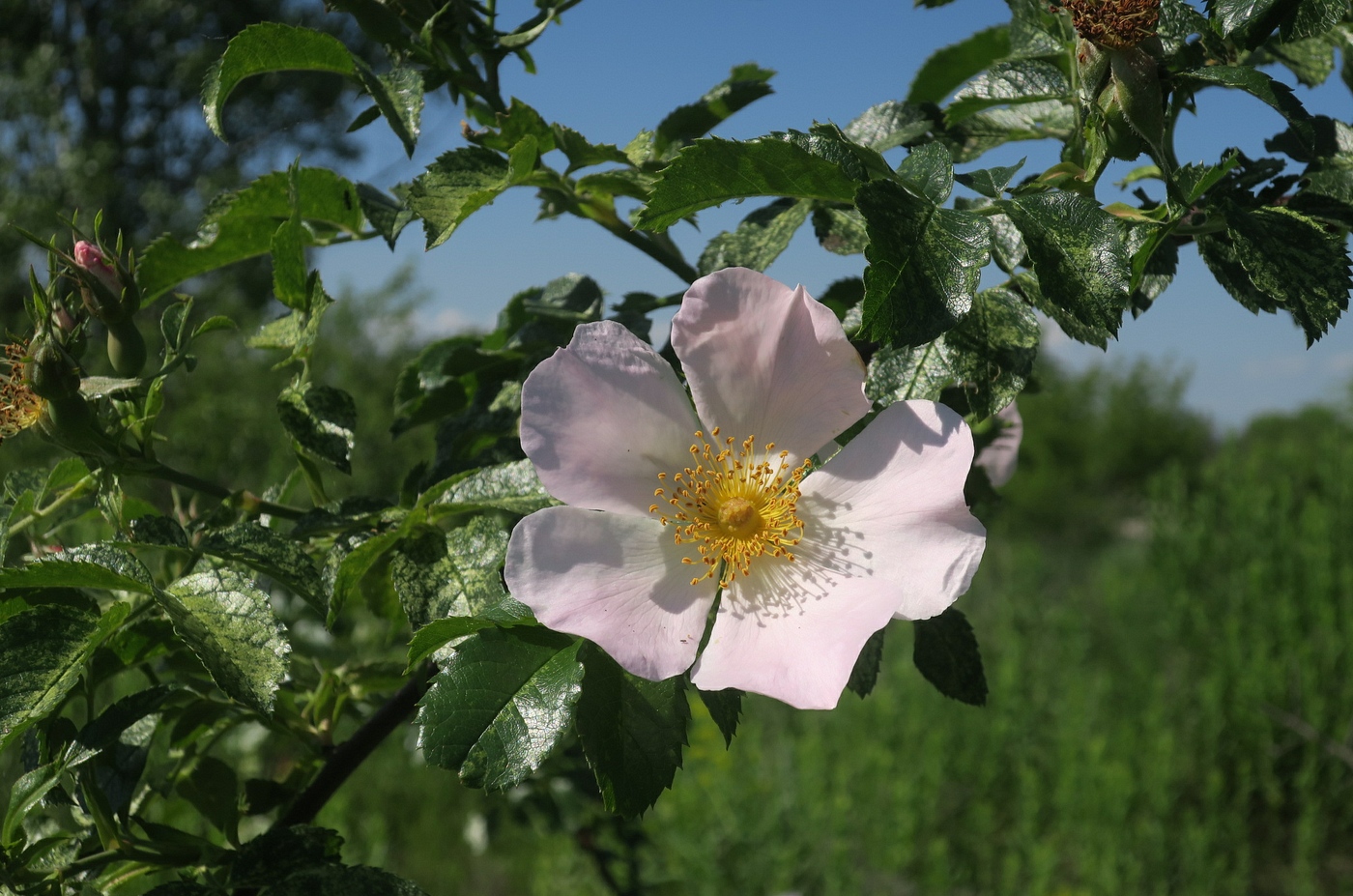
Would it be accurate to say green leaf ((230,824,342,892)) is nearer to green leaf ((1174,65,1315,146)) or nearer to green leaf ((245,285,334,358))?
green leaf ((245,285,334,358))

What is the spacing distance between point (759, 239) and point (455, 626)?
31 centimetres

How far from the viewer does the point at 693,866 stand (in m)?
3.45

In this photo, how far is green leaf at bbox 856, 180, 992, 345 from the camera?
468 mm

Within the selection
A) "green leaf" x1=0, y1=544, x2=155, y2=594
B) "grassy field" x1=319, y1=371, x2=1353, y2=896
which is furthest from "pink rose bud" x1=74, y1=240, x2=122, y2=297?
"grassy field" x1=319, y1=371, x2=1353, y2=896

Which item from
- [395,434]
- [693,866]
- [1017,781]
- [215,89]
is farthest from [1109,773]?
[215,89]

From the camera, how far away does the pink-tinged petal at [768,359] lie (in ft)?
1.72

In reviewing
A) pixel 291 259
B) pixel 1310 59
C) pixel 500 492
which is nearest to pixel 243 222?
pixel 291 259

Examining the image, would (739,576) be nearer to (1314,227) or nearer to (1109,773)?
(1314,227)

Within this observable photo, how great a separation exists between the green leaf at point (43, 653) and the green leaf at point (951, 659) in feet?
1.61

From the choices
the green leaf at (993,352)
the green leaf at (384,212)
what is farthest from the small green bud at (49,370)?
the green leaf at (993,352)

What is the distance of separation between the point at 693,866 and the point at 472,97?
10.5ft

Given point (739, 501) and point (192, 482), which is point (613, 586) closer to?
point (739, 501)

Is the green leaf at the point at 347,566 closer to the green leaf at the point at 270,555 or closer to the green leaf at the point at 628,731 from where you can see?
the green leaf at the point at 270,555

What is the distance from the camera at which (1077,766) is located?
3.94m
